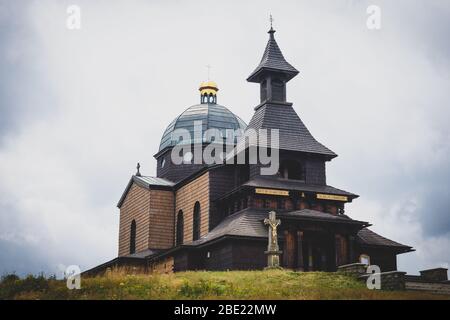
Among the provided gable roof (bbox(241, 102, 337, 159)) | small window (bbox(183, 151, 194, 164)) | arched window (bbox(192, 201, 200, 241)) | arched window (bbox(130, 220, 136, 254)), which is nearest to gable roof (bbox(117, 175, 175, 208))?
small window (bbox(183, 151, 194, 164))

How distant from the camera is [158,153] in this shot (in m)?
56.8

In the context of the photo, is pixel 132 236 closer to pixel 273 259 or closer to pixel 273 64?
pixel 273 64

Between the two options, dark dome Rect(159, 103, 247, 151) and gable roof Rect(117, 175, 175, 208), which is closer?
gable roof Rect(117, 175, 175, 208)

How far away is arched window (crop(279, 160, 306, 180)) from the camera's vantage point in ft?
144

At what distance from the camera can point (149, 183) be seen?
5100 centimetres

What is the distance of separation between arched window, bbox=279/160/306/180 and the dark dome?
1071cm

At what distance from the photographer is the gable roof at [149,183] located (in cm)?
5081

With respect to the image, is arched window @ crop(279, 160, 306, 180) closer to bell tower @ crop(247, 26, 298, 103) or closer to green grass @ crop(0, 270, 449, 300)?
bell tower @ crop(247, 26, 298, 103)

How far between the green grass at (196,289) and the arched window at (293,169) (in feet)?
43.4

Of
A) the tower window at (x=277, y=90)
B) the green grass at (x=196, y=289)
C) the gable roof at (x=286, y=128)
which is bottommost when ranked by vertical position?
the green grass at (x=196, y=289)

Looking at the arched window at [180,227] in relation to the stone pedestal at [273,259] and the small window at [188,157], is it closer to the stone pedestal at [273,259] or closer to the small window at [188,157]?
the small window at [188,157]

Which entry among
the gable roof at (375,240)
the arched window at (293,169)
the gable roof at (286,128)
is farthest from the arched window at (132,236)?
the gable roof at (375,240)
